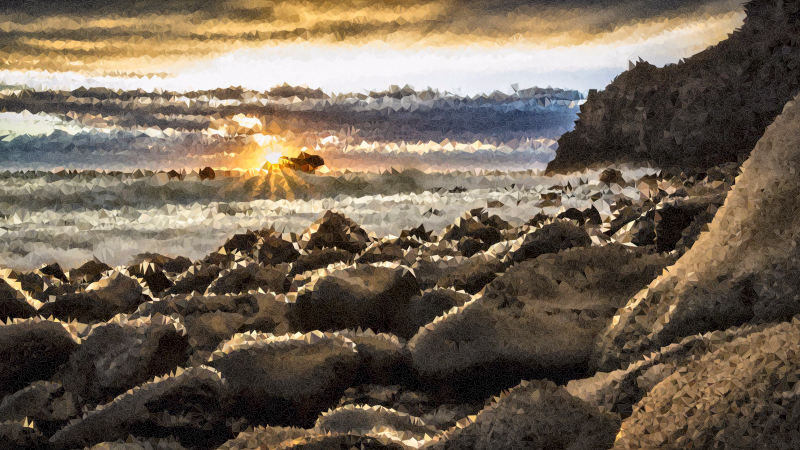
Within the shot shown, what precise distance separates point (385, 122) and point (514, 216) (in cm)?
89

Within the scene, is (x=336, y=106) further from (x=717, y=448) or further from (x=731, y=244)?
(x=717, y=448)

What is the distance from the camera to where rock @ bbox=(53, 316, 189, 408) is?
1.54 m

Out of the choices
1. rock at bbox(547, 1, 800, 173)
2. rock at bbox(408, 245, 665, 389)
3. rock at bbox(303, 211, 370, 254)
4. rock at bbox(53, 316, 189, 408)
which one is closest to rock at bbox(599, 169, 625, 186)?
rock at bbox(547, 1, 800, 173)

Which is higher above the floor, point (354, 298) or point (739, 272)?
point (739, 272)

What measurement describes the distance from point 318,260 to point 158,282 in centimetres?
A: 65

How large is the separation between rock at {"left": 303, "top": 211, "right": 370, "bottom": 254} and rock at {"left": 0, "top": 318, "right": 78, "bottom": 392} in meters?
1.30

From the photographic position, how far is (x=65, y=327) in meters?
1.70

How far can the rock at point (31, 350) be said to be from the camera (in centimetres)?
157

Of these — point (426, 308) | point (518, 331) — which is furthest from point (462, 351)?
point (426, 308)

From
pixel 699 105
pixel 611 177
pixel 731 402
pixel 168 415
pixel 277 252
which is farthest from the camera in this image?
pixel 699 105

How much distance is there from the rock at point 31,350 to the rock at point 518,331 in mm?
900

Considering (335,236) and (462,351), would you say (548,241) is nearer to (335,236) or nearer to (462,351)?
(462,351)

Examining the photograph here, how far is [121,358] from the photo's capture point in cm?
158

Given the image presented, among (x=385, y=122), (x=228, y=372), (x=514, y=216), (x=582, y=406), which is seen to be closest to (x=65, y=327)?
(x=228, y=372)
